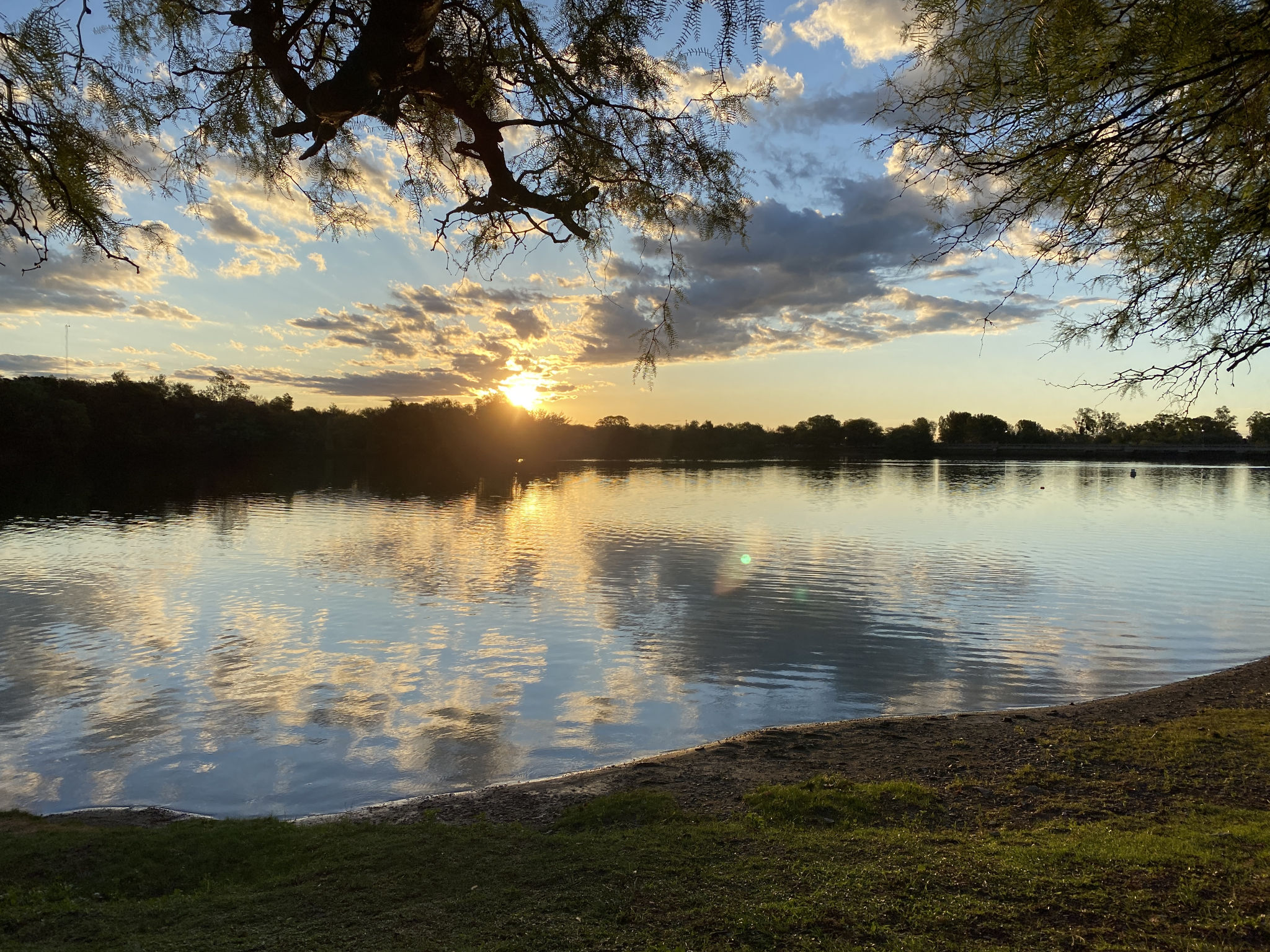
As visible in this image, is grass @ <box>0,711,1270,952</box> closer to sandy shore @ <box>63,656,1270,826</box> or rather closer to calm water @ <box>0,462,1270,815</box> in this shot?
sandy shore @ <box>63,656,1270,826</box>

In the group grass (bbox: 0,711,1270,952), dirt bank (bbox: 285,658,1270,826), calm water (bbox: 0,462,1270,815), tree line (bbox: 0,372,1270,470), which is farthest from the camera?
tree line (bbox: 0,372,1270,470)

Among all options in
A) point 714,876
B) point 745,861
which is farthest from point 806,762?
point 714,876

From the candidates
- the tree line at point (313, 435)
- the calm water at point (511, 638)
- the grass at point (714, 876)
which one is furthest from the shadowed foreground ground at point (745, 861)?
the tree line at point (313, 435)

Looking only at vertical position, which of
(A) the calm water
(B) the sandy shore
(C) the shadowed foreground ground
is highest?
(C) the shadowed foreground ground

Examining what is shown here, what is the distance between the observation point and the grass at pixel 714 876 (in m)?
3.79

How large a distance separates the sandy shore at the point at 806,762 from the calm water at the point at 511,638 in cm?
102

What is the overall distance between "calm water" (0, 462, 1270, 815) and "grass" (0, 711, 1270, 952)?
247cm

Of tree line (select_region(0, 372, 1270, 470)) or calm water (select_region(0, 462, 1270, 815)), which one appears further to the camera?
tree line (select_region(0, 372, 1270, 470))

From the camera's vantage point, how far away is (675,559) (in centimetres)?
2683

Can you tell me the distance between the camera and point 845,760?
8.33 metres

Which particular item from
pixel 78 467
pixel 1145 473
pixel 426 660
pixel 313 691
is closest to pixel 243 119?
pixel 313 691

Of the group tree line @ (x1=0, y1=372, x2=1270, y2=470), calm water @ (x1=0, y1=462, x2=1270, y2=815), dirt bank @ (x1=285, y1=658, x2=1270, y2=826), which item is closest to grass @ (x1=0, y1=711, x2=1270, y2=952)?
dirt bank @ (x1=285, y1=658, x2=1270, y2=826)

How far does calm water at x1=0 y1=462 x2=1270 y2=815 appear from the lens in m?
9.62

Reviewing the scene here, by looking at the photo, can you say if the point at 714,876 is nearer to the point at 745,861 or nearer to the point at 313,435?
the point at 745,861
